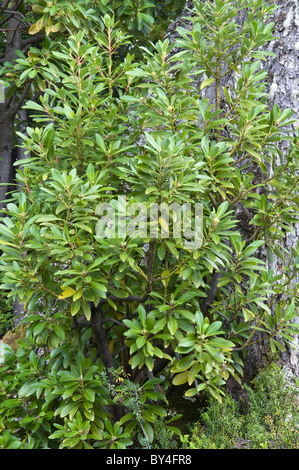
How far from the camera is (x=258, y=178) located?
10.7 ft

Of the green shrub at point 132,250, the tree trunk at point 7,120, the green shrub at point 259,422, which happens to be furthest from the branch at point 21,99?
the green shrub at point 259,422

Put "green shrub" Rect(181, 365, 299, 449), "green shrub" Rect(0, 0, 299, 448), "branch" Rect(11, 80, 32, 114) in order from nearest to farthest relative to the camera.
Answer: "green shrub" Rect(0, 0, 299, 448) → "green shrub" Rect(181, 365, 299, 449) → "branch" Rect(11, 80, 32, 114)

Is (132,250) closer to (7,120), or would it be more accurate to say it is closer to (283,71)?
(283,71)

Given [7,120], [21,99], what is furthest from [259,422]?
[7,120]

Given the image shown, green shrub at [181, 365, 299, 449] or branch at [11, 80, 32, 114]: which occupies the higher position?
branch at [11, 80, 32, 114]

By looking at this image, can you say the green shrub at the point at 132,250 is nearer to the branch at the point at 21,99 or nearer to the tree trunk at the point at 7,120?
the branch at the point at 21,99

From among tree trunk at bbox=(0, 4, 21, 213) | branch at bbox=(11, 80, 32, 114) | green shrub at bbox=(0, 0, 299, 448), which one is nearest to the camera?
green shrub at bbox=(0, 0, 299, 448)

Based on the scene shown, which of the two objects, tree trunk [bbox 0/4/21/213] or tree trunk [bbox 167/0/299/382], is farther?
tree trunk [bbox 0/4/21/213]

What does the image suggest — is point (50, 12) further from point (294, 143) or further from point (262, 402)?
point (262, 402)

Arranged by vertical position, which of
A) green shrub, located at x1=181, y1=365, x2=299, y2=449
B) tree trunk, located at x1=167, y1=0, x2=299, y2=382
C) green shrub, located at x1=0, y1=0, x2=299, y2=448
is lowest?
green shrub, located at x1=181, y1=365, x2=299, y2=449

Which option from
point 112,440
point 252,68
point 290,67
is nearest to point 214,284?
point 112,440

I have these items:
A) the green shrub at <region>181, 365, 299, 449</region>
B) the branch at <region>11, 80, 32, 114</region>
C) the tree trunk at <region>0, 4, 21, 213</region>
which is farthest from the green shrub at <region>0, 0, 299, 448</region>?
the tree trunk at <region>0, 4, 21, 213</region>

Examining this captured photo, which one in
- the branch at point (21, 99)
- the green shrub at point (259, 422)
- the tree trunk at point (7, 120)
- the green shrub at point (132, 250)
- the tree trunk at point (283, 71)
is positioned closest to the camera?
the green shrub at point (132, 250)

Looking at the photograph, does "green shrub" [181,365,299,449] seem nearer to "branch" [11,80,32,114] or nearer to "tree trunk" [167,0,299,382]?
"tree trunk" [167,0,299,382]
